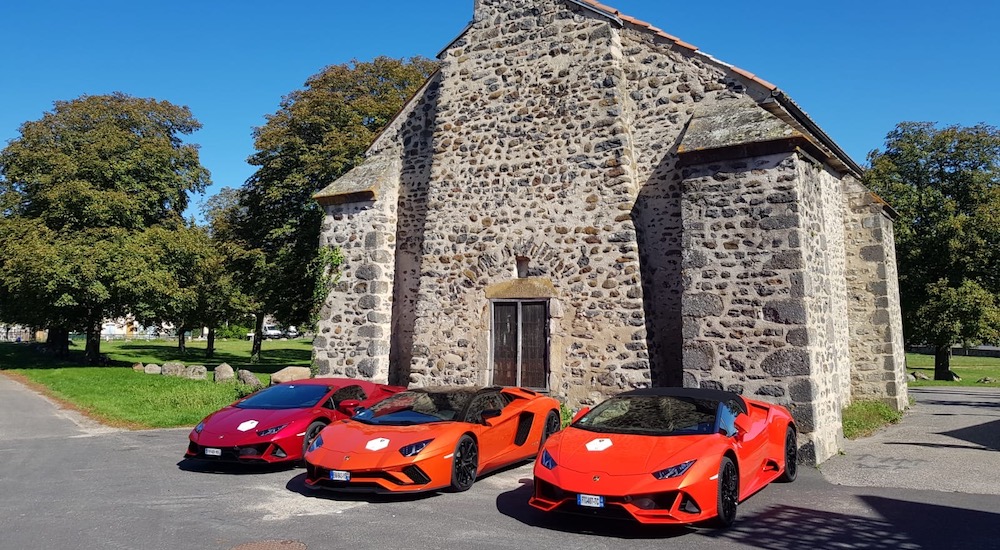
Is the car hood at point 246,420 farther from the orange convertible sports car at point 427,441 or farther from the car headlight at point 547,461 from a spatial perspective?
the car headlight at point 547,461

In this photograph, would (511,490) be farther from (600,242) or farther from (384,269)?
(384,269)

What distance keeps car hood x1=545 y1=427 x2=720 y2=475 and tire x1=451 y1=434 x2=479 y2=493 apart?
1.26 metres

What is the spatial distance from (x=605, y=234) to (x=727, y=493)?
678 centimetres

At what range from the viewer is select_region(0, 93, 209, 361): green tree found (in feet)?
80.4

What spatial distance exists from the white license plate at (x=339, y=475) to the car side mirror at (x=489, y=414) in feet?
6.01

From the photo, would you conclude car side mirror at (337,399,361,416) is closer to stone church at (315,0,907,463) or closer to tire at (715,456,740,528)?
stone church at (315,0,907,463)

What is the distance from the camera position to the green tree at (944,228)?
27562mm

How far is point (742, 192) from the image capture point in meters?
10.5

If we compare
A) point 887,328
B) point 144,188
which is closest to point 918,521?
point 887,328

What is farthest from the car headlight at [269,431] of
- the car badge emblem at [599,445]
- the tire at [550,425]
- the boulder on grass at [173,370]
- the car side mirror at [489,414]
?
the boulder on grass at [173,370]

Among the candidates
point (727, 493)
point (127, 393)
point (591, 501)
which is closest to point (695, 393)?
point (727, 493)

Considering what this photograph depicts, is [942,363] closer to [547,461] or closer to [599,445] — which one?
[599,445]

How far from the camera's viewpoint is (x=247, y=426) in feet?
28.9

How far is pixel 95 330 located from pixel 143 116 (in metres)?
10.2
